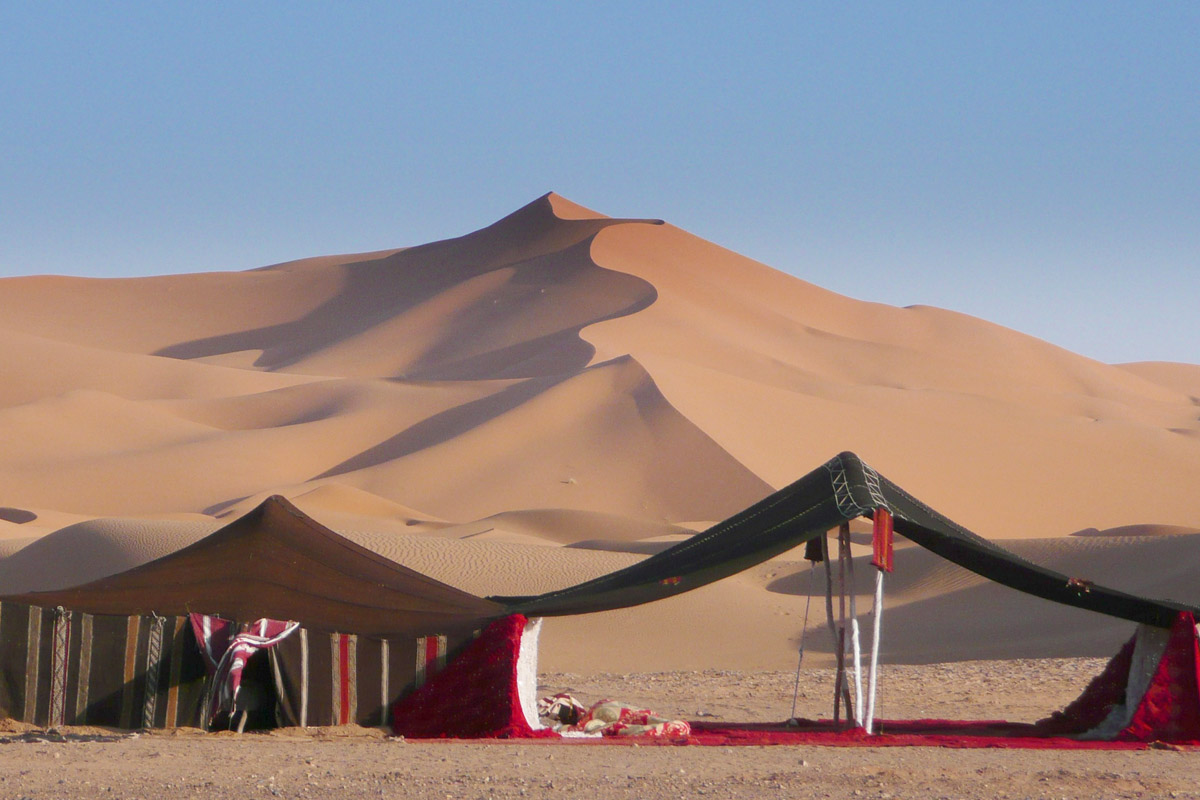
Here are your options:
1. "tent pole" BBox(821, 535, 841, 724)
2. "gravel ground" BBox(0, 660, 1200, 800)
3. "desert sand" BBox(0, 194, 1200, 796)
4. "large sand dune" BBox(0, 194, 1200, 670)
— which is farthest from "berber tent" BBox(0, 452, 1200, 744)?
"large sand dune" BBox(0, 194, 1200, 670)

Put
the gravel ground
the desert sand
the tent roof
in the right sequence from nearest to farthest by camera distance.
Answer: the gravel ground, the tent roof, the desert sand

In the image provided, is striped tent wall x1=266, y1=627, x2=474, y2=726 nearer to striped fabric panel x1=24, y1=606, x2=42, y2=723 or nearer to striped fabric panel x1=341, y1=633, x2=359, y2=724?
striped fabric panel x1=341, y1=633, x2=359, y2=724

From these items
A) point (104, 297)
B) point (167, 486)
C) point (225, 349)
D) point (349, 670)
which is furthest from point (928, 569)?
point (104, 297)

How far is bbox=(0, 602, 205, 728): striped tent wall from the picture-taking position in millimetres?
8789

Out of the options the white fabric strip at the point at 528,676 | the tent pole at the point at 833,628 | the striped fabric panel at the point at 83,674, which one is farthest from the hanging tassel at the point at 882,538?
the striped fabric panel at the point at 83,674

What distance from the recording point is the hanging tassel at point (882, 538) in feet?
29.2

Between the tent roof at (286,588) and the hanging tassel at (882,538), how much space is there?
2.51 meters

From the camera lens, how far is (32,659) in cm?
894

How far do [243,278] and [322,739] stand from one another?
8455 cm

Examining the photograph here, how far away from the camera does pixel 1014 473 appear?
41.2 m

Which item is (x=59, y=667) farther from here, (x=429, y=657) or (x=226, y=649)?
(x=429, y=657)

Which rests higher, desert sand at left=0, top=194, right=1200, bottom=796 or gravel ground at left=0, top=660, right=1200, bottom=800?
desert sand at left=0, top=194, right=1200, bottom=796

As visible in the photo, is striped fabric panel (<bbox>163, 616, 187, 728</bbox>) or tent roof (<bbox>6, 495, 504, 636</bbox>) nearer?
striped fabric panel (<bbox>163, 616, 187, 728</bbox>)

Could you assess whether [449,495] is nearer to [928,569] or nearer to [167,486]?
[167,486]
